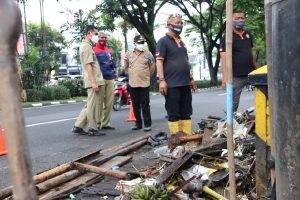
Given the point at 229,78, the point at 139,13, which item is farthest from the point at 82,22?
Result: the point at 229,78

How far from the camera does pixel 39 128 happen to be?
8414mm

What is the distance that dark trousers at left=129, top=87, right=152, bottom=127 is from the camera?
24.0 feet

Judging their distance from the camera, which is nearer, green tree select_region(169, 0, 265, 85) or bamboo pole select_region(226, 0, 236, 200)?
bamboo pole select_region(226, 0, 236, 200)

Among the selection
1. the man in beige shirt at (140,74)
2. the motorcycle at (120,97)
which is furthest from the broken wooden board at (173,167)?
the motorcycle at (120,97)

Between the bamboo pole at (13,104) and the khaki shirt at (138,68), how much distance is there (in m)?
6.47

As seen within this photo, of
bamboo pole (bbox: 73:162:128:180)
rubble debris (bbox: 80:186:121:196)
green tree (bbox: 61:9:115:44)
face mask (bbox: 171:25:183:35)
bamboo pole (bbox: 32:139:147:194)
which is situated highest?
green tree (bbox: 61:9:115:44)

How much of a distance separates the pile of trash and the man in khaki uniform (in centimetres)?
297

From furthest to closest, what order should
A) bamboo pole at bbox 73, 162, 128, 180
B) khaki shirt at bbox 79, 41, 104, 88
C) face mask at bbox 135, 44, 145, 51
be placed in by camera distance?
face mask at bbox 135, 44, 145, 51
khaki shirt at bbox 79, 41, 104, 88
bamboo pole at bbox 73, 162, 128, 180

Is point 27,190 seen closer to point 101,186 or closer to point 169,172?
point 169,172

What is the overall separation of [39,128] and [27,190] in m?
7.89

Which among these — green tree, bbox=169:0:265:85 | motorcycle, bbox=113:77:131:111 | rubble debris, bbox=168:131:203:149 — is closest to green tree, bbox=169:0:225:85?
green tree, bbox=169:0:265:85

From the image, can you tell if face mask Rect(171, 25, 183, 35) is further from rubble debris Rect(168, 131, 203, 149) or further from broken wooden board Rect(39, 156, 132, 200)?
broken wooden board Rect(39, 156, 132, 200)

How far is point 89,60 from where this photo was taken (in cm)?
687

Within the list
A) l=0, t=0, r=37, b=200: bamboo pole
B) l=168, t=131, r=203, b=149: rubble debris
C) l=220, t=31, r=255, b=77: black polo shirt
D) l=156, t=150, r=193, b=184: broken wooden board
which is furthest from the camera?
l=220, t=31, r=255, b=77: black polo shirt
